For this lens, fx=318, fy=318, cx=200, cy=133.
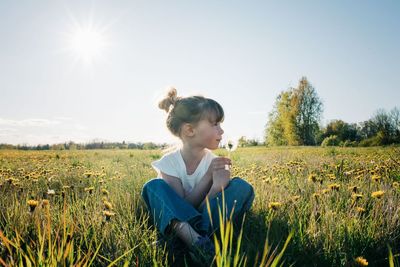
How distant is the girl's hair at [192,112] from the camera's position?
2.98m

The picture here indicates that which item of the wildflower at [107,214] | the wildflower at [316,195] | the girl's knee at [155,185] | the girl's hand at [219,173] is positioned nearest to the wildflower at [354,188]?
the wildflower at [316,195]

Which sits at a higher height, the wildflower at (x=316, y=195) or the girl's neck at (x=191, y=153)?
the girl's neck at (x=191, y=153)

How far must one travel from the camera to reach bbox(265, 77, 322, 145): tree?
39781 millimetres

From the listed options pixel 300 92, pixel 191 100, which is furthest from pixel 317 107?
pixel 191 100

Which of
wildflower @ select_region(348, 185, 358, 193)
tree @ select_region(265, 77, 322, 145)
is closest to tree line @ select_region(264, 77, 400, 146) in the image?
tree @ select_region(265, 77, 322, 145)

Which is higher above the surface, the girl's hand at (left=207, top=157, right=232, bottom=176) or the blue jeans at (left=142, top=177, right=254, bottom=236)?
the girl's hand at (left=207, top=157, right=232, bottom=176)

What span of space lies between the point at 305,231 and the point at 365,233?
373mm

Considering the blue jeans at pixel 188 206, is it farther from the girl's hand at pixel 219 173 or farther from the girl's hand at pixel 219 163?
the girl's hand at pixel 219 163

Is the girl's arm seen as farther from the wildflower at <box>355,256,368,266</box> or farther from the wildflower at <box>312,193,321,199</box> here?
the wildflower at <box>355,256,368,266</box>

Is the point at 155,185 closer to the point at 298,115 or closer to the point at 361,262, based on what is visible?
the point at 361,262

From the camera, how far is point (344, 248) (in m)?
1.89

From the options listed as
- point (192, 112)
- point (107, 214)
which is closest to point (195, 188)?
point (192, 112)

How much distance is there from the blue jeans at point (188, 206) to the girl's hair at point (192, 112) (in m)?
0.66

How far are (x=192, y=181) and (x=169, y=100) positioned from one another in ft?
2.93
